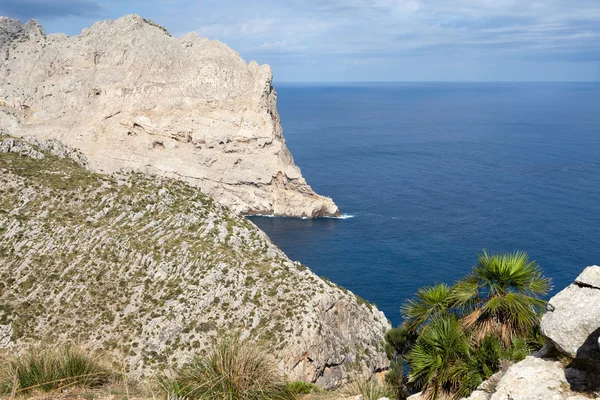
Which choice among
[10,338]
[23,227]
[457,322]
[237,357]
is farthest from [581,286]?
[23,227]

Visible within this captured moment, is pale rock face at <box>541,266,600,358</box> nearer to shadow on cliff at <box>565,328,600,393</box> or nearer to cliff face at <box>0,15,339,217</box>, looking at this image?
shadow on cliff at <box>565,328,600,393</box>

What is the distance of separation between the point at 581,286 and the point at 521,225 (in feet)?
259

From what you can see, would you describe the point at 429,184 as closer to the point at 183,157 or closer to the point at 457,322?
the point at 183,157

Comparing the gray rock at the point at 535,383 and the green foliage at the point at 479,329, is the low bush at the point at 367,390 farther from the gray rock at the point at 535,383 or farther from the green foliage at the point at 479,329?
the gray rock at the point at 535,383

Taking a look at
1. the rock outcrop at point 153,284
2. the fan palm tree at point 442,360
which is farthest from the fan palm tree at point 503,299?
the rock outcrop at point 153,284

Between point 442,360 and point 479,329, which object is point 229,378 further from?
point 479,329

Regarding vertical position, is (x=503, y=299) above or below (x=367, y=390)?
above

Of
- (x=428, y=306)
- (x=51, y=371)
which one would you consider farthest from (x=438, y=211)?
(x=51, y=371)

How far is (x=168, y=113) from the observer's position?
331 feet

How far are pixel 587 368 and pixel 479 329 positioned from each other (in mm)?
4115

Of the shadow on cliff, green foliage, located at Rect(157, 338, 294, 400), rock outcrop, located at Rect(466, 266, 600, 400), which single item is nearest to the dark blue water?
green foliage, located at Rect(157, 338, 294, 400)

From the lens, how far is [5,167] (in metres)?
39.9

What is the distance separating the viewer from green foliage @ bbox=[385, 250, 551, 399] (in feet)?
41.4

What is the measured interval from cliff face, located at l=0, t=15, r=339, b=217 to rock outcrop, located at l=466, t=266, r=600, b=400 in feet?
277
